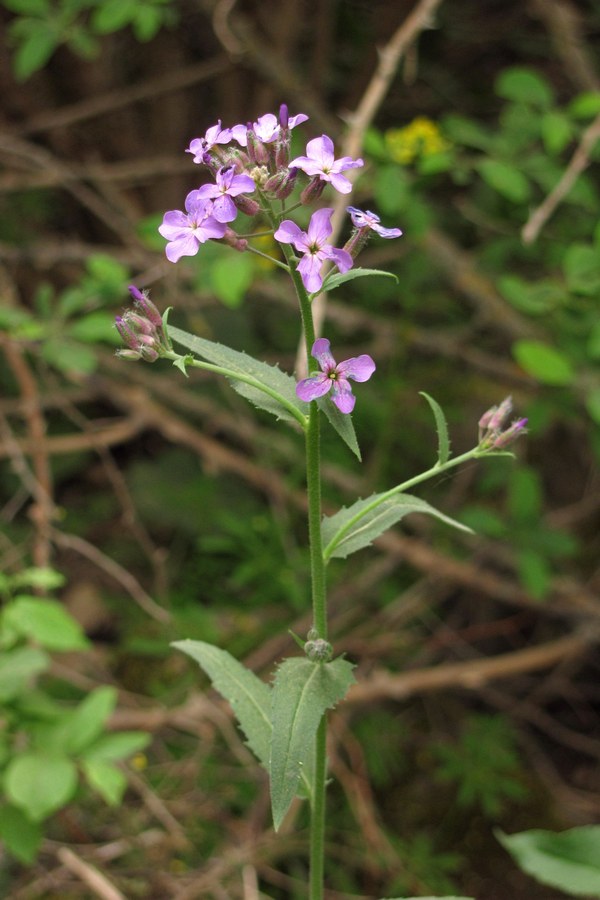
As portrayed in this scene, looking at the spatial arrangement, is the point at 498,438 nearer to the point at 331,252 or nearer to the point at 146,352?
the point at 331,252

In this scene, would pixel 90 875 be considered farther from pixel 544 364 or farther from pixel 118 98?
pixel 118 98

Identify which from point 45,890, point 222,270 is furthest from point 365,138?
point 45,890

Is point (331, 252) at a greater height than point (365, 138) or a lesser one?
lesser

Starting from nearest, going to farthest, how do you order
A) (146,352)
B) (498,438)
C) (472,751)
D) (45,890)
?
1. (146,352)
2. (498,438)
3. (45,890)
4. (472,751)

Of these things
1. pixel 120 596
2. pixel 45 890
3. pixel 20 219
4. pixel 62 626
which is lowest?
pixel 45 890

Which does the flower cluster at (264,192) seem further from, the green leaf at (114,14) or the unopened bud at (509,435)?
the green leaf at (114,14)

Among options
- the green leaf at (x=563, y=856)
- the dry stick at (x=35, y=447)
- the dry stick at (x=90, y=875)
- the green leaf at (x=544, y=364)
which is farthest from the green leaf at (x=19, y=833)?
the green leaf at (x=544, y=364)

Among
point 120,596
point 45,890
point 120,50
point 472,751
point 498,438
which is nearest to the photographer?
point 498,438
